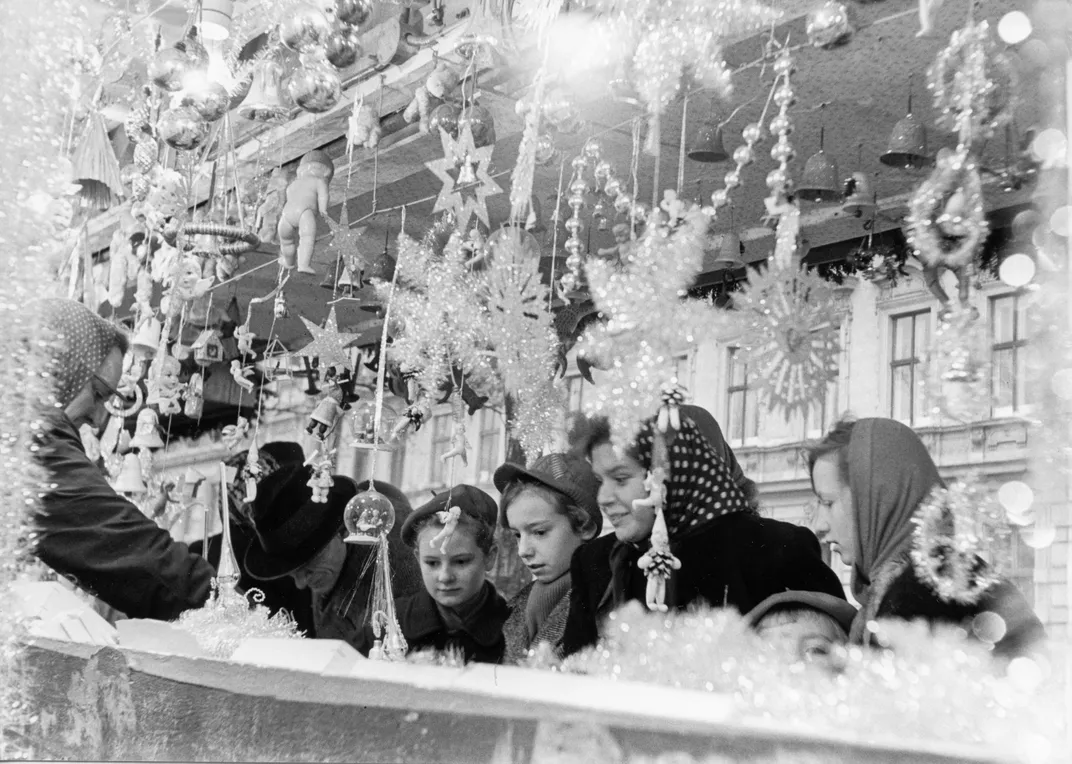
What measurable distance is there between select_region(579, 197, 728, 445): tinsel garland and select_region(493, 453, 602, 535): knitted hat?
0.61 feet

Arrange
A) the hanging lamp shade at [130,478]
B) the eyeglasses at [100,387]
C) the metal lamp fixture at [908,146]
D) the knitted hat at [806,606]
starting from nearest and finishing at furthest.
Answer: the knitted hat at [806,606], the metal lamp fixture at [908,146], the eyeglasses at [100,387], the hanging lamp shade at [130,478]

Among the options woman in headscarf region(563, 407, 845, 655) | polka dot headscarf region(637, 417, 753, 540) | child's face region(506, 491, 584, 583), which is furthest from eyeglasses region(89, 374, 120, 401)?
polka dot headscarf region(637, 417, 753, 540)

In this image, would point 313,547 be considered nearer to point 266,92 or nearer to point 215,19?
point 266,92

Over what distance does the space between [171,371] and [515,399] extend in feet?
4.59

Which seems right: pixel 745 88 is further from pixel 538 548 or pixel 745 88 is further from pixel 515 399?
pixel 538 548

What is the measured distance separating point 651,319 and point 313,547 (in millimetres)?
1256

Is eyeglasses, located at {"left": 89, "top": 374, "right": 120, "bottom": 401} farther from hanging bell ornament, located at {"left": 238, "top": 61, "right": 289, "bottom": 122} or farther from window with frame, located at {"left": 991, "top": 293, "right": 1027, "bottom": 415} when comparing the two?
window with frame, located at {"left": 991, "top": 293, "right": 1027, "bottom": 415}

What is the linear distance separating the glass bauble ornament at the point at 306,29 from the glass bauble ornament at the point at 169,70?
23 cm

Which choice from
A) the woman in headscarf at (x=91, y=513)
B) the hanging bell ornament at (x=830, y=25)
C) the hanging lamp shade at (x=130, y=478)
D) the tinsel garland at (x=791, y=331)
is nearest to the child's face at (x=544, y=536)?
the tinsel garland at (x=791, y=331)

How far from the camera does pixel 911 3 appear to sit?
5.36 feet

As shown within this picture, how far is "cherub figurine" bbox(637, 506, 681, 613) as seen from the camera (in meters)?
1.68

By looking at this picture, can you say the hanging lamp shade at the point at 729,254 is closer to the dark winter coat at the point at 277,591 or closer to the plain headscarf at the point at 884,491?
the plain headscarf at the point at 884,491

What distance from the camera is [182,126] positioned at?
196 cm

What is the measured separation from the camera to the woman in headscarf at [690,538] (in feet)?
5.55
